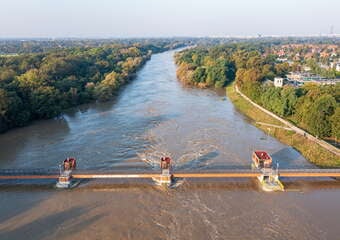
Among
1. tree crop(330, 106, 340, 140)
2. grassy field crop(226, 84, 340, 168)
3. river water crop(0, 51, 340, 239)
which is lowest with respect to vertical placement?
river water crop(0, 51, 340, 239)

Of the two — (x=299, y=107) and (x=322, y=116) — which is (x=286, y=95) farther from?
(x=322, y=116)

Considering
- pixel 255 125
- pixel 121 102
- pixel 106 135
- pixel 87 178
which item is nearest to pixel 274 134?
pixel 255 125

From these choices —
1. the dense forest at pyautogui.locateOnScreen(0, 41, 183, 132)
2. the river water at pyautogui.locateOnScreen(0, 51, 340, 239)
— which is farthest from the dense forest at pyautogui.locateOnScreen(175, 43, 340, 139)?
the dense forest at pyautogui.locateOnScreen(0, 41, 183, 132)

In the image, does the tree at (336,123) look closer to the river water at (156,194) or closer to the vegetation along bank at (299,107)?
the vegetation along bank at (299,107)

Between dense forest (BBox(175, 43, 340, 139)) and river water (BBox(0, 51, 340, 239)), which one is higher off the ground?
dense forest (BBox(175, 43, 340, 139))

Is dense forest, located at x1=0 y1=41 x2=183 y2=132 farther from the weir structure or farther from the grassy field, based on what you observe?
the grassy field

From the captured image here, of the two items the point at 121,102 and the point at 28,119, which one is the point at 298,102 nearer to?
the point at 121,102

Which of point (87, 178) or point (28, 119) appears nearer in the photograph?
point (87, 178)
